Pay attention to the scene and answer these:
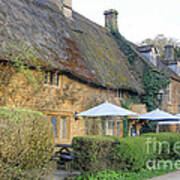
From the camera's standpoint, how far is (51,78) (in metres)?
14.1

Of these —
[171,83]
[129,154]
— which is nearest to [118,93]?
[171,83]

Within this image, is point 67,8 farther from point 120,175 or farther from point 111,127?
point 120,175

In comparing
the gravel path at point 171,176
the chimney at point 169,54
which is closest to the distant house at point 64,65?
the gravel path at point 171,176

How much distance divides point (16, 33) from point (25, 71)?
1862mm

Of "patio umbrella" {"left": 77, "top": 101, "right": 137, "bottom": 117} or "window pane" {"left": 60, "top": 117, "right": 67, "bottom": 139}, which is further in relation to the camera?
"window pane" {"left": 60, "top": 117, "right": 67, "bottom": 139}

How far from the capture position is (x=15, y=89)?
1227 centimetres

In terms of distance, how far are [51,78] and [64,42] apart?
2627 mm

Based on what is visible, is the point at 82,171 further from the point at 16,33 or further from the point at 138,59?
the point at 138,59

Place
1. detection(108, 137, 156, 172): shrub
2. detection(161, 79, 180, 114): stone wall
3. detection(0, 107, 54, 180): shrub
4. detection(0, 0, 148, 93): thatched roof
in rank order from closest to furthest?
detection(0, 107, 54, 180): shrub
detection(108, 137, 156, 172): shrub
detection(0, 0, 148, 93): thatched roof
detection(161, 79, 180, 114): stone wall

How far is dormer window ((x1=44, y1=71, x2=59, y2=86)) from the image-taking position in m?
13.9

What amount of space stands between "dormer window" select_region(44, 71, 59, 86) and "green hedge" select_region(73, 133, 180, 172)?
505cm

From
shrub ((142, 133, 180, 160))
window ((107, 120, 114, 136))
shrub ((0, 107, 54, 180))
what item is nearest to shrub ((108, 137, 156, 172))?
shrub ((142, 133, 180, 160))

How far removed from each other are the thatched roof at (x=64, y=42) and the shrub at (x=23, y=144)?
567 centimetres

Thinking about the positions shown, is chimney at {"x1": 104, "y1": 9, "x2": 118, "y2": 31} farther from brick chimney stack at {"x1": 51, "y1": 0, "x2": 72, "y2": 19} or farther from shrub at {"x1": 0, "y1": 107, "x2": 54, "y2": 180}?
shrub at {"x1": 0, "y1": 107, "x2": 54, "y2": 180}
